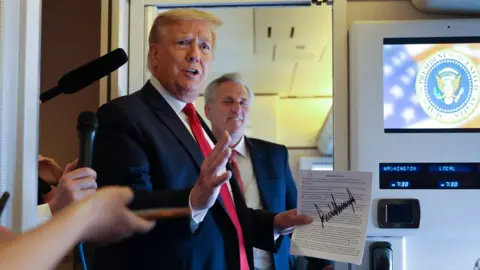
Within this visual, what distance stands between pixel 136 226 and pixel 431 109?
1.05 metres

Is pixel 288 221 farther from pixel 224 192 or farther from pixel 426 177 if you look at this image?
pixel 426 177

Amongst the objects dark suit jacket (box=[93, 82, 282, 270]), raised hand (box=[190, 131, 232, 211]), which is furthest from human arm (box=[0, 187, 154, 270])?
dark suit jacket (box=[93, 82, 282, 270])

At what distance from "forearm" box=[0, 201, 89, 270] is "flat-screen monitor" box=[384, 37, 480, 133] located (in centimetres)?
108

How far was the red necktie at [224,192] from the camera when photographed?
135 centimetres

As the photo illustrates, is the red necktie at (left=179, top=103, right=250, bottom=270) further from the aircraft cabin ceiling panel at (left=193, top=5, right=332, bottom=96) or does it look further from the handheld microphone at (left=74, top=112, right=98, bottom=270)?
the aircraft cabin ceiling panel at (left=193, top=5, right=332, bottom=96)

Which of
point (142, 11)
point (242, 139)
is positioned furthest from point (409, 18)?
point (142, 11)

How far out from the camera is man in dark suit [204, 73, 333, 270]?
1678 millimetres

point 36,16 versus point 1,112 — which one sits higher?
point 36,16

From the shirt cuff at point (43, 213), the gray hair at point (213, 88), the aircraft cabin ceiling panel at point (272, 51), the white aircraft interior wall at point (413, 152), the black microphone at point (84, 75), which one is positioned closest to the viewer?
the shirt cuff at point (43, 213)

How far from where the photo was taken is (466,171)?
1428mm

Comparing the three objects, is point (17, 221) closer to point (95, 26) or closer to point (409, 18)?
point (95, 26)

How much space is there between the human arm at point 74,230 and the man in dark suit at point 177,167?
1.57 ft

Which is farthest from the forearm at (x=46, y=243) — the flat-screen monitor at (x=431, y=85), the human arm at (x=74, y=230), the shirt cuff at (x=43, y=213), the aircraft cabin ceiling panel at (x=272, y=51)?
the aircraft cabin ceiling panel at (x=272, y=51)

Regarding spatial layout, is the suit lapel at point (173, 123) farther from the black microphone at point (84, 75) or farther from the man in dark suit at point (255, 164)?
the man in dark suit at point (255, 164)
